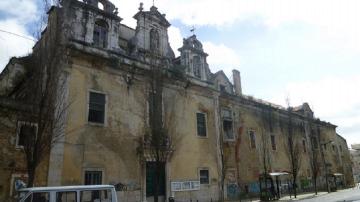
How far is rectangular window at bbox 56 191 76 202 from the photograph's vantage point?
952 cm

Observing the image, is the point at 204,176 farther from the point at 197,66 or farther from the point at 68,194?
the point at 68,194

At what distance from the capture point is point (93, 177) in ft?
53.4

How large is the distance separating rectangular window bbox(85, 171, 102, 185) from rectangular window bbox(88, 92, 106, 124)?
8.74ft

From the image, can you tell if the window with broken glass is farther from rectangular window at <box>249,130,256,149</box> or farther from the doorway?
the doorway

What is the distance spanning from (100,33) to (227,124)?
12279 millimetres

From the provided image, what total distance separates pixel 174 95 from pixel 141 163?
5367 millimetres

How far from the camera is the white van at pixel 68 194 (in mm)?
9273

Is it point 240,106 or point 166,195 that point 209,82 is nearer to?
point 240,106

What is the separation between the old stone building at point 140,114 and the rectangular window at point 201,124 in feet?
0.33

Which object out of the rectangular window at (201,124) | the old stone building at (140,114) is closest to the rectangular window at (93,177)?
the old stone building at (140,114)

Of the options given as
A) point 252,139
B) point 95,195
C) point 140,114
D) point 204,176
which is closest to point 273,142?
point 252,139

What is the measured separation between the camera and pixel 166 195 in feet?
62.8

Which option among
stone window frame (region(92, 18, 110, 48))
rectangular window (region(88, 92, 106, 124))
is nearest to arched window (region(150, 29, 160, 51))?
stone window frame (region(92, 18, 110, 48))

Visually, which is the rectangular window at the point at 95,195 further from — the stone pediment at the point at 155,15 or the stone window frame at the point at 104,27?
the stone pediment at the point at 155,15
